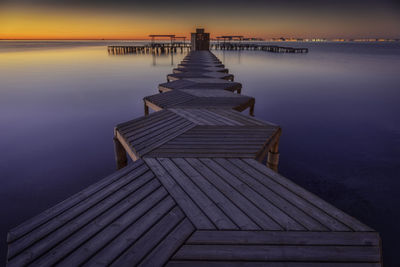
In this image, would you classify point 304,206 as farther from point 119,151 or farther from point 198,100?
point 198,100

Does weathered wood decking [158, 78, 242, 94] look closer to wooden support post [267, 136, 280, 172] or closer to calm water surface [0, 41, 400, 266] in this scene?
calm water surface [0, 41, 400, 266]

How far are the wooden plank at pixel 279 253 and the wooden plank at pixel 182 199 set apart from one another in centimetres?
30

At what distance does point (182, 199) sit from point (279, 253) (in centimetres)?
123

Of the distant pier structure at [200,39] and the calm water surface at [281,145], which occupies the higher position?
the distant pier structure at [200,39]

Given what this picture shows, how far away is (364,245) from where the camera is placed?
2.27m

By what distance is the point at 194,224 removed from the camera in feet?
8.29

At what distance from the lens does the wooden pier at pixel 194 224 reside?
7.07 ft

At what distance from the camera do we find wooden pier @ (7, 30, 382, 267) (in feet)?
7.07

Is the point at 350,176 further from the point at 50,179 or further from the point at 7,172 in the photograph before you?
the point at 7,172

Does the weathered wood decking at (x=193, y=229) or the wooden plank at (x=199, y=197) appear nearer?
the weathered wood decking at (x=193, y=229)

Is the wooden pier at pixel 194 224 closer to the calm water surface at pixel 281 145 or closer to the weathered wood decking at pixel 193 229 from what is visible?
the weathered wood decking at pixel 193 229

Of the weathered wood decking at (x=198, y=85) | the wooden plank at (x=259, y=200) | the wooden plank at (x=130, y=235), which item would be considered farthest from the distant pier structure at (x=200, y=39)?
the wooden plank at (x=130, y=235)

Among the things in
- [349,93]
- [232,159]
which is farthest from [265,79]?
[232,159]

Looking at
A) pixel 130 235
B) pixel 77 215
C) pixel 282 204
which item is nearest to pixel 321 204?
pixel 282 204
